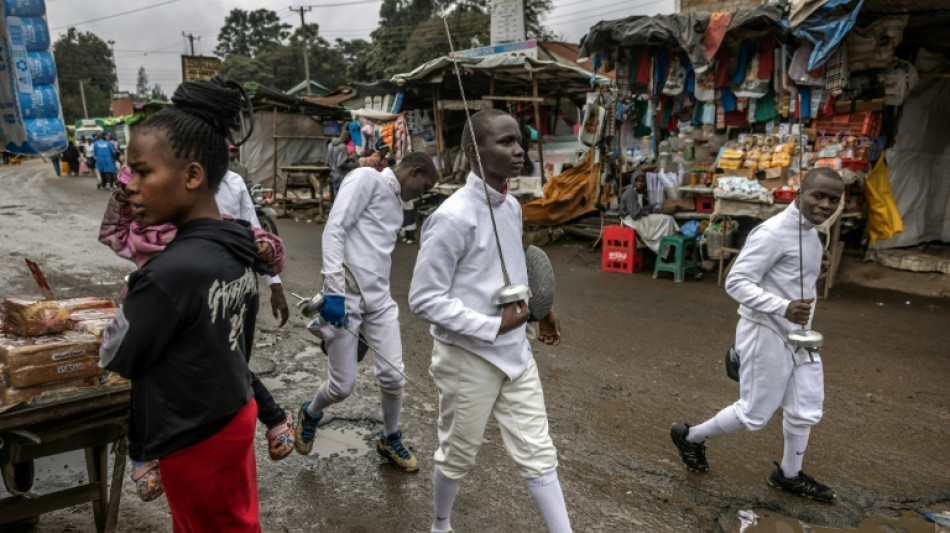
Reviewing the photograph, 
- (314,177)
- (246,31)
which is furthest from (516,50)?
(246,31)

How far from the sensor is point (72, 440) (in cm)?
249

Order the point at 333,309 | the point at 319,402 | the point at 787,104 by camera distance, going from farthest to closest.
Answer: the point at 787,104 < the point at 319,402 < the point at 333,309

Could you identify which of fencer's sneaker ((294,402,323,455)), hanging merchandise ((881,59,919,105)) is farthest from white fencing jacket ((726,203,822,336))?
hanging merchandise ((881,59,919,105))

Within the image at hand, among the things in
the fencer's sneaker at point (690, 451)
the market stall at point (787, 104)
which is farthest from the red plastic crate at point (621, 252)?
the fencer's sneaker at point (690, 451)

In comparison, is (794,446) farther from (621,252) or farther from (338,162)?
(338,162)

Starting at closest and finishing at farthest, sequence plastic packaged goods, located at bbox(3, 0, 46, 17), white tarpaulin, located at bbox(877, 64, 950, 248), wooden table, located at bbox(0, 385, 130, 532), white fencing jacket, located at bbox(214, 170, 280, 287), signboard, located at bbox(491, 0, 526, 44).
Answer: wooden table, located at bbox(0, 385, 130, 532), white fencing jacket, located at bbox(214, 170, 280, 287), plastic packaged goods, located at bbox(3, 0, 46, 17), white tarpaulin, located at bbox(877, 64, 950, 248), signboard, located at bbox(491, 0, 526, 44)

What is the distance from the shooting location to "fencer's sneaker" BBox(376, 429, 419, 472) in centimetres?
364

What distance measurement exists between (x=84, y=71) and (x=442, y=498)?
85309 mm

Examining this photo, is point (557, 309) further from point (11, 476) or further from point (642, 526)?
point (11, 476)

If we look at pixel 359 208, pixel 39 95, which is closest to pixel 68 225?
pixel 39 95

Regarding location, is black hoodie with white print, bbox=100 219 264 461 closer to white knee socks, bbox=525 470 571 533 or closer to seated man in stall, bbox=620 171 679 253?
white knee socks, bbox=525 470 571 533

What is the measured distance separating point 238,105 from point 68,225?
13448 millimetres

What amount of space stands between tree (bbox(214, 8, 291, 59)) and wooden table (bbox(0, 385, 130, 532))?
78.6 metres

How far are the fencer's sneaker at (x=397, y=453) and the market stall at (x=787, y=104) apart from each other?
230 inches
